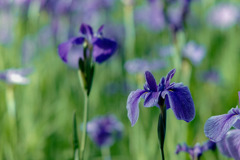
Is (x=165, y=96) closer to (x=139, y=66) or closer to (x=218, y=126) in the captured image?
(x=218, y=126)

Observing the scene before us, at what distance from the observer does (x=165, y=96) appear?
70 cm

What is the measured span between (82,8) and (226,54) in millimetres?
1602

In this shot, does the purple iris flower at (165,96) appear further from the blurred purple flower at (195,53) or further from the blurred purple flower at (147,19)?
the blurred purple flower at (147,19)

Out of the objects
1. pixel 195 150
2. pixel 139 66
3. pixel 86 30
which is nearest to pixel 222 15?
pixel 139 66

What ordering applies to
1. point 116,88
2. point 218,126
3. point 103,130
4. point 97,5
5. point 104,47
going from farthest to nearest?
1. point 97,5
2. point 116,88
3. point 103,130
4. point 104,47
5. point 218,126

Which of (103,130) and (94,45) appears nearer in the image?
(94,45)

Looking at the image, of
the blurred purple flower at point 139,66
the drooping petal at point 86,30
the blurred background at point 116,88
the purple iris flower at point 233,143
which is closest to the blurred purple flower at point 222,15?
the blurred background at point 116,88

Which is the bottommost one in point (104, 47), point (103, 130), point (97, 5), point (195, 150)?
point (103, 130)

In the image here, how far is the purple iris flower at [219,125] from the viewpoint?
23.7 inches

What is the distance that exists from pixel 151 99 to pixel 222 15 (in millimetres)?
3907

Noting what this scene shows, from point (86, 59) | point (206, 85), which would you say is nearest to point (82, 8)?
point (206, 85)

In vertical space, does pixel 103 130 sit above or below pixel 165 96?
below

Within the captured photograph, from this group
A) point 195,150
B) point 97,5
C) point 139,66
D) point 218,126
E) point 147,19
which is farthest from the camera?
point 147,19

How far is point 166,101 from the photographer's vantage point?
28.4 inches
